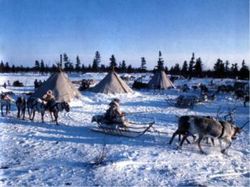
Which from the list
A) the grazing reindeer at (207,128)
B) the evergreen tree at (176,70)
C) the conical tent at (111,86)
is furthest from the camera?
the evergreen tree at (176,70)

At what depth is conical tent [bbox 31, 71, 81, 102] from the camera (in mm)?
20156

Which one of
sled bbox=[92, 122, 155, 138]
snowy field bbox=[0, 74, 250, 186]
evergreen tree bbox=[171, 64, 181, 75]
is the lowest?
snowy field bbox=[0, 74, 250, 186]

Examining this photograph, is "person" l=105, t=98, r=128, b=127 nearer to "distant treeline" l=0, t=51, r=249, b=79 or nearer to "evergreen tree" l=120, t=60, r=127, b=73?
"distant treeline" l=0, t=51, r=249, b=79

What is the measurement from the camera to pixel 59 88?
20391 mm

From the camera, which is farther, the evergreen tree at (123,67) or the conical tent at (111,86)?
the evergreen tree at (123,67)

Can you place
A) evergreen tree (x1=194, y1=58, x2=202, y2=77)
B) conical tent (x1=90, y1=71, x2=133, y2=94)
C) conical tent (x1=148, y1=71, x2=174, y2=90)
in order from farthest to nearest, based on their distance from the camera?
1. evergreen tree (x1=194, y1=58, x2=202, y2=77)
2. conical tent (x1=148, y1=71, x2=174, y2=90)
3. conical tent (x1=90, y1=71, x2=133, y2=94)

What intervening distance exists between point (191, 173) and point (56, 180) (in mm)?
3073

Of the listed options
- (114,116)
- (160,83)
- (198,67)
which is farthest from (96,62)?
(114,116)

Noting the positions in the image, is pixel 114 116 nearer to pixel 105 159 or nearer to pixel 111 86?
pixel 105 159

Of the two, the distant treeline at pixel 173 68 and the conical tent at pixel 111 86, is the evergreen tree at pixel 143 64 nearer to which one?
the distant treeline at pixel 173 68

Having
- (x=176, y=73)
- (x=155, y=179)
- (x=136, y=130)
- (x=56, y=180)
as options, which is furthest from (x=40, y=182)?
(x=176, y=73)

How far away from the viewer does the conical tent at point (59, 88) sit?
66.1ft

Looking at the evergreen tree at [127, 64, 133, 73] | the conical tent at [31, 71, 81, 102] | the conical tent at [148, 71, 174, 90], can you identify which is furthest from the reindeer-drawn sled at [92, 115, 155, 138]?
the evergreen tree at [127, 64, 133, 73]

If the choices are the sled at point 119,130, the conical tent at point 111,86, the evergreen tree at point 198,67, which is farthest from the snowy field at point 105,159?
the evergreen tree at point 198,67
